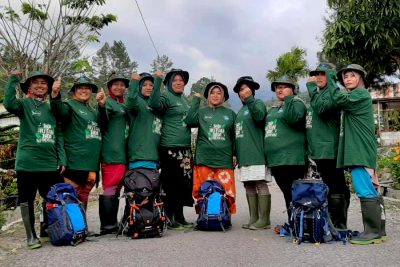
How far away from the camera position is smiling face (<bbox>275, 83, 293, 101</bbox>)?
5996mm

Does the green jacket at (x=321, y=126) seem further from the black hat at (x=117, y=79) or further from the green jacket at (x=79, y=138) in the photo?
the green jacket at (x=79, y=138)

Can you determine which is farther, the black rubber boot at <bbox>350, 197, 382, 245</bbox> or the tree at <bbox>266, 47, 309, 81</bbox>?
the tree at <bbox>266, 47, 309, 81</bbox>

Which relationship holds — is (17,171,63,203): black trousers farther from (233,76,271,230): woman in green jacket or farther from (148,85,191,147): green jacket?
(233,76,271,230): woman in green jacket

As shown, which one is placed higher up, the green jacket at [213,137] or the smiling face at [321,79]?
the smiling face at [321,79]

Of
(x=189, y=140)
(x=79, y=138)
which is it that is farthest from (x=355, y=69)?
(x=79, y=138)

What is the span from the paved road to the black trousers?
597 millimetres

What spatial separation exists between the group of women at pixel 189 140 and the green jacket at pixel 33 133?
12mm

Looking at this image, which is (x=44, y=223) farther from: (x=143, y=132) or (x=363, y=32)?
(x=363, y=32)

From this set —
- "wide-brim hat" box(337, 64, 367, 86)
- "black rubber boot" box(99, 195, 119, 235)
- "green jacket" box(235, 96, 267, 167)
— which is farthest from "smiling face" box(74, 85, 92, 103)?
"wide-brim hat" box(337, 64, 367, 86)

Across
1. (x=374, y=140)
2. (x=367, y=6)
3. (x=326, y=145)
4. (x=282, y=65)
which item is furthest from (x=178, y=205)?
(x=282, y=65)

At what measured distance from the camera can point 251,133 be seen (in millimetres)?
6297

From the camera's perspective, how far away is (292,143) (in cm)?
591

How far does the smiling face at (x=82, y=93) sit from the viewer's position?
6020 millimetres

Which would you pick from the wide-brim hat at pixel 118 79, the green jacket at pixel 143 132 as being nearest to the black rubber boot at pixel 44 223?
the green jacket at pixel 143 132
